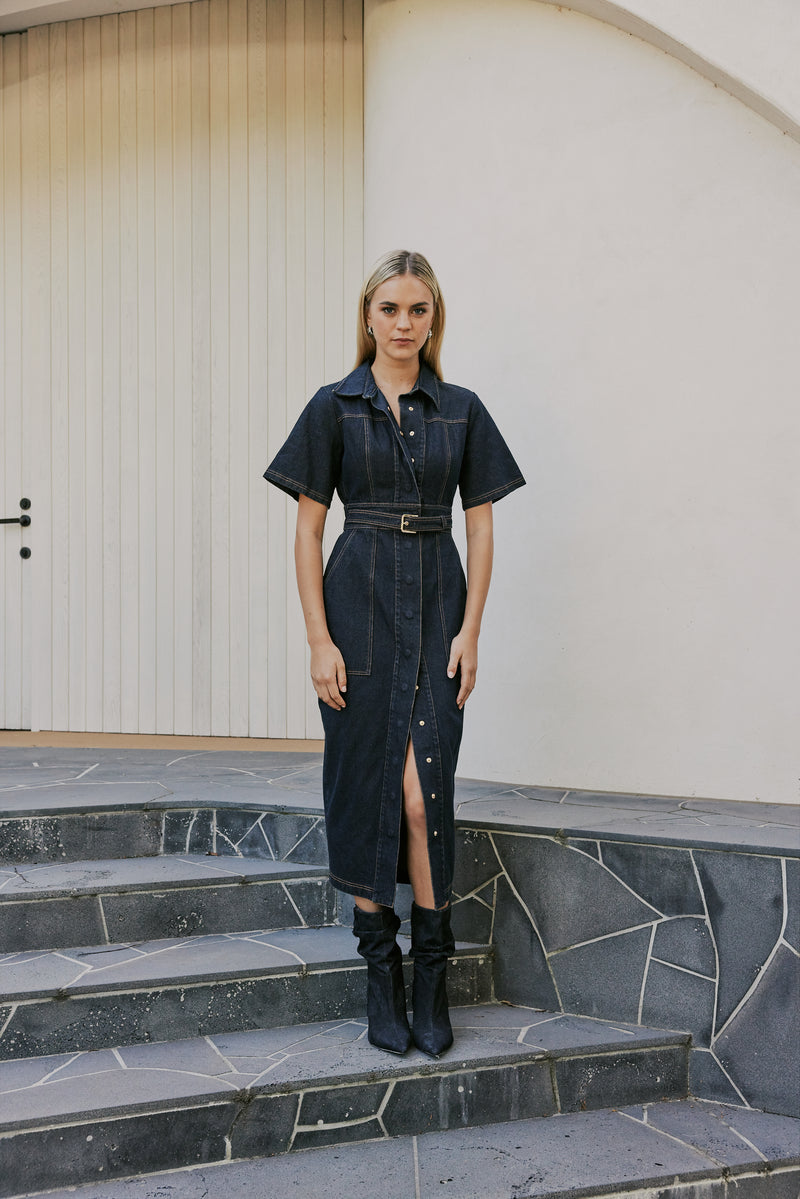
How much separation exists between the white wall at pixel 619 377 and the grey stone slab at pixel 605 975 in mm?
707

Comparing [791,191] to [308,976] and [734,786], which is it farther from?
[308,976]

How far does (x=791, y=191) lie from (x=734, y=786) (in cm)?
174

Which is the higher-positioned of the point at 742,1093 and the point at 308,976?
the point at 308,976

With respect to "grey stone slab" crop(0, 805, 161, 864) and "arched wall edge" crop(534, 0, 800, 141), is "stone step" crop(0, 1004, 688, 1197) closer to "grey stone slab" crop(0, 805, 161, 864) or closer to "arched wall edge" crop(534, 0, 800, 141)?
"grey stone slab" crop(0, 805, 161, 864)

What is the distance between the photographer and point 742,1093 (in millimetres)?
2561

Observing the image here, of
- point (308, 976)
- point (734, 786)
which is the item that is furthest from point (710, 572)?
point (308, 976)

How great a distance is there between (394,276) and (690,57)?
146 cm

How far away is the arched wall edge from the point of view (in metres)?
3.08

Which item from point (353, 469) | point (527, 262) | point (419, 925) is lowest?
point (419, 925)

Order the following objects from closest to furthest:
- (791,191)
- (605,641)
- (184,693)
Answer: (791,191) < (605,641) < (184,693)

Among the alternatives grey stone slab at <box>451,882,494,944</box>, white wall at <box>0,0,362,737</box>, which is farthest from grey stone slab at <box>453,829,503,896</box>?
white wall at <box>0,0,362,737</box>

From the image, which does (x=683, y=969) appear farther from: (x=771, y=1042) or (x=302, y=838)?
(x=302, y=838)

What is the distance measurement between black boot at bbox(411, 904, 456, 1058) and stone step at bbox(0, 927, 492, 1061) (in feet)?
0.86

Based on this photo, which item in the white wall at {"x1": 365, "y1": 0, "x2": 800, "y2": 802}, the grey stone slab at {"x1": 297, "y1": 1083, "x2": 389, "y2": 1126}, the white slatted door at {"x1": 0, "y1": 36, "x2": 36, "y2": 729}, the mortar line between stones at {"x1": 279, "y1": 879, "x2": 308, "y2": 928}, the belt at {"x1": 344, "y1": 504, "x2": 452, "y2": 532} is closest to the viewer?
the grey stone slab at {"x1": 297, "y1": 1083, "x2": 389, "y2": 1126}
